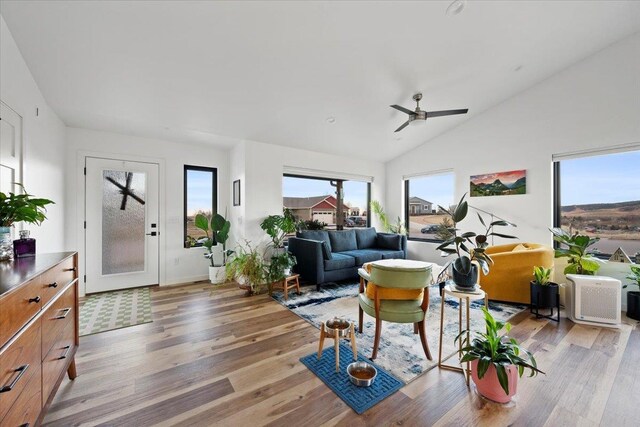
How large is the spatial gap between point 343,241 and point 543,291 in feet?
9.72

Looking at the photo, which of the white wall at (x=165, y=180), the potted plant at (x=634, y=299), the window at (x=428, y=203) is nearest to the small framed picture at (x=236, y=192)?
the white wall at (x=165, y=180)

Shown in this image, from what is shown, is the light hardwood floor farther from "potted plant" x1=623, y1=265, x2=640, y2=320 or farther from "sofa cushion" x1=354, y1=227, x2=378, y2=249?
"sofa cushion" x1=354, y1=227, x2=378, y2=249

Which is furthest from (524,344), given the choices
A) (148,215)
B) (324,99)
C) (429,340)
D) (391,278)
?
(148,215)

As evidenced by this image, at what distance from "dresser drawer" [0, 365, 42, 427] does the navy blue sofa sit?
3.05 m

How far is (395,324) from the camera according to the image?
2863mm

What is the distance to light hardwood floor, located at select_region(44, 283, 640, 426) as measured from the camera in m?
1.59

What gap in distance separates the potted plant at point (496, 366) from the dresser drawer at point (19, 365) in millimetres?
2281

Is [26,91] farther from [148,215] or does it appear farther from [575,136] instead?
[575,136]

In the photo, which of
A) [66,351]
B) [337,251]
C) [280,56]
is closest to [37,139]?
[66,351]

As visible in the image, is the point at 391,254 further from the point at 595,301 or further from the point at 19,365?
the point at 19,365

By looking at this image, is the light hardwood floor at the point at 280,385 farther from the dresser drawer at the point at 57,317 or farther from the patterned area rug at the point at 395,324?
the dresser drawer at the point at 57,317

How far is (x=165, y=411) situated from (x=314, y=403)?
94 centimetres

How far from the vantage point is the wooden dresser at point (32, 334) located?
101 centimetres

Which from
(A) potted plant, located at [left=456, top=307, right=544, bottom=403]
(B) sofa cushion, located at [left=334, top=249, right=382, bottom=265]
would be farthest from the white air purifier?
(B) sofa cushion, located at [left=334, top=249, right=382, bottom=265]
